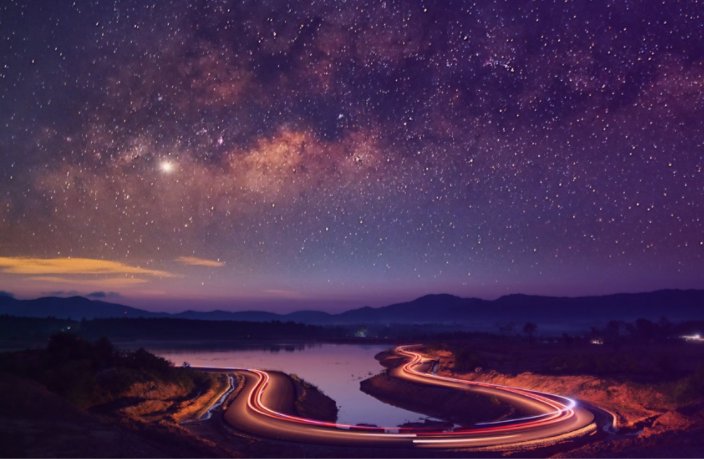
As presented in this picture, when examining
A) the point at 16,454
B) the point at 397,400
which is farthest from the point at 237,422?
the point at 397,400

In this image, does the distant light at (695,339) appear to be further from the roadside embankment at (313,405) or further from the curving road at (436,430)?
the roadside embankment at (313,405)

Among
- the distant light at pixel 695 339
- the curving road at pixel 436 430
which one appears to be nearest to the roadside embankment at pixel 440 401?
the curving road at pixel 436 430

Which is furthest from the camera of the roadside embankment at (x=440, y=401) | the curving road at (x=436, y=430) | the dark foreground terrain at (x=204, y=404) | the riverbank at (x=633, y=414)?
the roadside embankment at (x=440, y=401)

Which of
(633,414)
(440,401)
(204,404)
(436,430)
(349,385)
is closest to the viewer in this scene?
(436,430)

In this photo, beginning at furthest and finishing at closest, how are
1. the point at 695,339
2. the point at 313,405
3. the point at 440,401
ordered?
the point at 695,339, the point at 440,401, the point at 313,405

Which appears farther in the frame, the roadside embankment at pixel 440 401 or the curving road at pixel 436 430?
the roadside embankment at pixel 440 401

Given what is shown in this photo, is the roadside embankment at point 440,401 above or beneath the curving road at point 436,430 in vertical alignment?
beneath

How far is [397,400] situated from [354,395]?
6.26 m

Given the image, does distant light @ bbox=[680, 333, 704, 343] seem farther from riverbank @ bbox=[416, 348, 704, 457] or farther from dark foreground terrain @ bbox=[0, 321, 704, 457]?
riverbank @ bbox=[416, 348, 704, 457]

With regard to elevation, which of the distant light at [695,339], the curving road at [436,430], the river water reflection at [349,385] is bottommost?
the river water reflection at [349,385]

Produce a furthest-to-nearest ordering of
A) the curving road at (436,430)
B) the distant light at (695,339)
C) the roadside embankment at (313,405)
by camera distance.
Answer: the distant light at (695,339) < the roadside embankment at (313,405) < the curving road at (436,430)

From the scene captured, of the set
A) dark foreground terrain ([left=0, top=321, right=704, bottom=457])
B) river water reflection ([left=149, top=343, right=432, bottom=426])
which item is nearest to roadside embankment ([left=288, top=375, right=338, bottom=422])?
dark foreground terrain ([left=0, top=321, right=704, bottom=457])

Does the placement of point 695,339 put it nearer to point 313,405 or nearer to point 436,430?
point 313,405

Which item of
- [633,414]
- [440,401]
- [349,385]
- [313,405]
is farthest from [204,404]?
[633,414]
